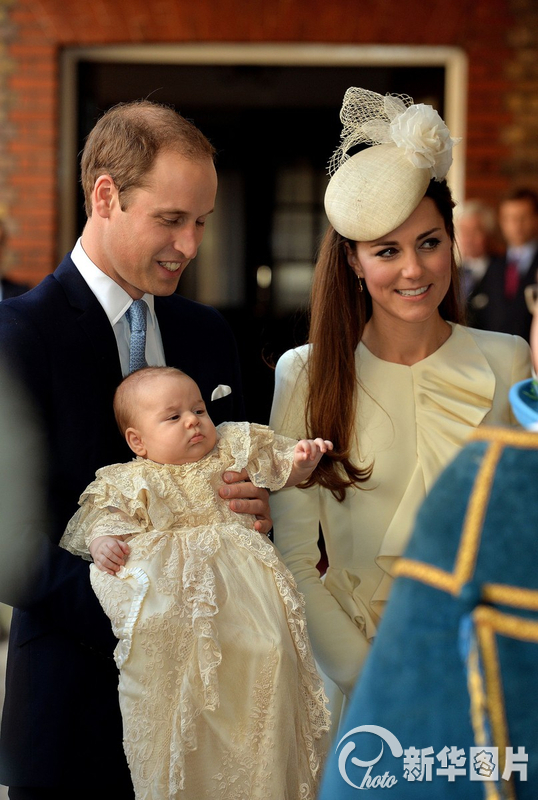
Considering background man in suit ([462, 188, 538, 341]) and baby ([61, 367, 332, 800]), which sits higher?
background man in suit ([462, 188, 538, 341])

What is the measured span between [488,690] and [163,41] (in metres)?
7.61

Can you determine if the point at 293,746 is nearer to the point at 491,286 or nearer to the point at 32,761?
the point at 32,761

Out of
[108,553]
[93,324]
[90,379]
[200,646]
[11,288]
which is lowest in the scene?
[200,646]

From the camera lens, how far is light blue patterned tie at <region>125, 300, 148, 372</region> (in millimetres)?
2393

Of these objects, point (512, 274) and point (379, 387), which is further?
point (512, 274)

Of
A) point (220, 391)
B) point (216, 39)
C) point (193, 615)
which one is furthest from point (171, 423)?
point (216, 39)

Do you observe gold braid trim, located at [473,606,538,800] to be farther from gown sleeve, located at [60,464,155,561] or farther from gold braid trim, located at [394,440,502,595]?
gown sleeve, located at [60,464,155,561]

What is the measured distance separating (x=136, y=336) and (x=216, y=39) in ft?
19.7

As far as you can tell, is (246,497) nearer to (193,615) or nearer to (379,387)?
(193,615)

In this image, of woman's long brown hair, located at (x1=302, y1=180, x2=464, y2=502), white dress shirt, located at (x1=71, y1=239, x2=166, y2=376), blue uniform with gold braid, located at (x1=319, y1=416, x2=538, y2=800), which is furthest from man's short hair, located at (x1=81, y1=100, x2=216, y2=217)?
blue uniform with gold braid, located at (x1=319, y1=416, x2=538, y2=800)

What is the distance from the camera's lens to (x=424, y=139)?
99.8 inches

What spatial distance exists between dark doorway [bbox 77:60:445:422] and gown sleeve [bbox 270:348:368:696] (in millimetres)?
5831

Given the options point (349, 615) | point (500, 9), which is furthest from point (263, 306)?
point (349, 615)

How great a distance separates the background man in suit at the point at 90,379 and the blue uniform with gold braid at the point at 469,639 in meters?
1.17
